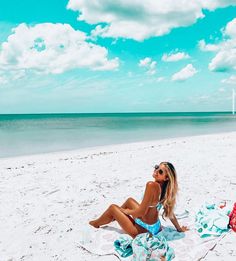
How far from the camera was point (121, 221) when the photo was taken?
4.39 metres

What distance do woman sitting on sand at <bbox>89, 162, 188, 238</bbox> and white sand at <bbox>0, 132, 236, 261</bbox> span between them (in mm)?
837

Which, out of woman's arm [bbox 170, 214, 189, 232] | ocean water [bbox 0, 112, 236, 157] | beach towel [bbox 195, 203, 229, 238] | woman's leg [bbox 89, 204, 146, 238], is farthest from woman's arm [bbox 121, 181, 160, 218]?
ocean water [bbox 0, 112, 236, 157]

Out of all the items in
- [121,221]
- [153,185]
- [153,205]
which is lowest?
[121,221]

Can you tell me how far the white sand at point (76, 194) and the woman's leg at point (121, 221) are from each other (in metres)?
0.49

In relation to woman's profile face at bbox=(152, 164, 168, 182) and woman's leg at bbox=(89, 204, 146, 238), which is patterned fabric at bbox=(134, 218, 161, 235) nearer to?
woman's leg at bbox=(89, 204, 146, 238)

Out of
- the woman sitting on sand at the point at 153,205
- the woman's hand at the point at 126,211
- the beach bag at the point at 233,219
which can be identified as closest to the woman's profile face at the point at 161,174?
the woman sitting on sand at the point at 153,205

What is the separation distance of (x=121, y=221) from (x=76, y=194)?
2.78 metres

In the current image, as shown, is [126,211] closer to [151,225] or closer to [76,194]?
[151,225]

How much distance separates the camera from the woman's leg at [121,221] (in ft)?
13.8

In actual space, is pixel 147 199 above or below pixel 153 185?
below

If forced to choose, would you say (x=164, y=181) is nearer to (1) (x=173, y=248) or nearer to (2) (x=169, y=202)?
(2) (x=169, y=202)

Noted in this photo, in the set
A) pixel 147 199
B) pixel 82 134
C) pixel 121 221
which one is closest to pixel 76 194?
pixel 121 221

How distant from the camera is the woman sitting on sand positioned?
12.8 feet

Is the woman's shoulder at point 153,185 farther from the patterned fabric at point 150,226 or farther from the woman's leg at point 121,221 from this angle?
the woman's leg at point 121,221
